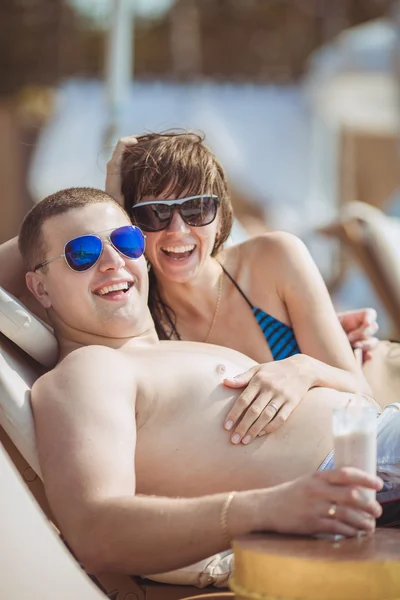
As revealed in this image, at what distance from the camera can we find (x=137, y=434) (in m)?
2.47

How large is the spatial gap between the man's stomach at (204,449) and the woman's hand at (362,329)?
112 cm

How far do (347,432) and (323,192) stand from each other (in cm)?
1257

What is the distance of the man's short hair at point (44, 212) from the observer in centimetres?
279

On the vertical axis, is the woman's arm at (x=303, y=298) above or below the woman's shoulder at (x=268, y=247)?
below

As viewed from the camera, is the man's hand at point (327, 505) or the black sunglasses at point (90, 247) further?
the black sunglasses at point (90, 247)

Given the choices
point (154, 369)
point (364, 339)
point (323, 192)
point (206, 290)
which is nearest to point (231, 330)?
point (206, 290)

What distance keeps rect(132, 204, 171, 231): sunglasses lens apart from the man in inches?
8.2

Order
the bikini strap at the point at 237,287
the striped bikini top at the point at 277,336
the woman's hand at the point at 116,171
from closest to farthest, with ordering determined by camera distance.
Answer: the woman's hand at the point at 116,171 < the striped bikini top at the point at 277,336 < the bikini strap at the point at 237,287

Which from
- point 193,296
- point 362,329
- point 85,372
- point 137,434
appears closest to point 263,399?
point 137,434

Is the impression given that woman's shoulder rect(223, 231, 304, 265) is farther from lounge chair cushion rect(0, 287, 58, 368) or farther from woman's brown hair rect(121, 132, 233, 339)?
lounge chair cushion rect(0, 287, 58, 368)

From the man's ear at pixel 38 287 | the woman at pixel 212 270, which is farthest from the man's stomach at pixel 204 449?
the man's ear at pixel 38 287

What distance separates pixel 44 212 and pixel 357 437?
122 cm

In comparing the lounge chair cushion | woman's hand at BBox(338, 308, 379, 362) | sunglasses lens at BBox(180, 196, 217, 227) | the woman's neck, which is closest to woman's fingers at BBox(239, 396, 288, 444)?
the lounge chair cushion

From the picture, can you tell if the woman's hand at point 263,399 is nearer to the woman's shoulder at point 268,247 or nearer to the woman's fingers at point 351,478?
the woman's fingers at point 351,478
